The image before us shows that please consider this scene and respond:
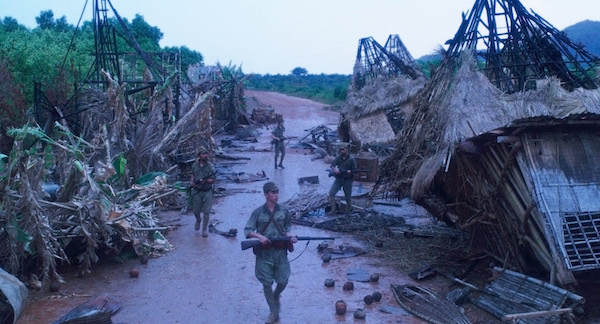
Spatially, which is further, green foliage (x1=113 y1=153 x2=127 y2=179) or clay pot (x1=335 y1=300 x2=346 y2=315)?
green foliage (x1=113 y1=153 x2=127 y2=179)

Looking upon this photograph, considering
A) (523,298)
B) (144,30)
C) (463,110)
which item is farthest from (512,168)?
(144,30)

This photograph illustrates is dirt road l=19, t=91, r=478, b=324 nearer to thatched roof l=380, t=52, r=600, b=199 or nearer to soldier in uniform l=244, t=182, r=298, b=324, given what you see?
soldier in uniform l=244, t=182, r=298, b=324

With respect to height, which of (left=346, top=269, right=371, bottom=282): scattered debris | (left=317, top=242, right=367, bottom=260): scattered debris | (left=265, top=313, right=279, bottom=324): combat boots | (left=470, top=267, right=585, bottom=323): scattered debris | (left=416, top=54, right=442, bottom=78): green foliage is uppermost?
(left=416, top=54, right=442, bottom=78): green foliage

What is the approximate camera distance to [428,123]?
401 inches

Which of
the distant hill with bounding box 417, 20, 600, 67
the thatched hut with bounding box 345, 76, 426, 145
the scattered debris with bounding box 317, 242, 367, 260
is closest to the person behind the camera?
the scattered debris with bounding box 317, 242, 367, 260

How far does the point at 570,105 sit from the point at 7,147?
14.0 m

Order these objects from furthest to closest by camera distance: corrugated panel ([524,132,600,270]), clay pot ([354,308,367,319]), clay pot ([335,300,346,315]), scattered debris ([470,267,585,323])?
clay pot ([335,300,346,315]) → clay pot ([354,308,367,319]) → corrugated panel ([524,132,600,270]) → scattered debris ([470,267,585,323])

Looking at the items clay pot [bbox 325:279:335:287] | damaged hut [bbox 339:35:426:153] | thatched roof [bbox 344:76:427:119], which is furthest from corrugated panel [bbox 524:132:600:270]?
thatched roof [bbox 344:76:427:119]

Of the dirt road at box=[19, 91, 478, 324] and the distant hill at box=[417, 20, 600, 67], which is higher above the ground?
the distant hill at box=[417, 20, 600, 67]

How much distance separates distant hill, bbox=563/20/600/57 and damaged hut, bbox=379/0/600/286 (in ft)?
82.6

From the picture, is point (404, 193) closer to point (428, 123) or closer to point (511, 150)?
point (428, 123)

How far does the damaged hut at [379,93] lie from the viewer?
2142 cm

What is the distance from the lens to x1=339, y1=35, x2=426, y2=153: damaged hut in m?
21.4

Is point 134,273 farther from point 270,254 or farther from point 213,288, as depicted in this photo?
point 270,254
